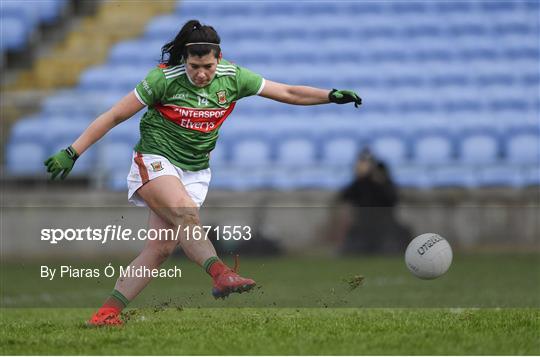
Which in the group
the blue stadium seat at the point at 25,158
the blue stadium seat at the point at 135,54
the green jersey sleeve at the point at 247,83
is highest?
the green jersey sleeve at the point at 247,83

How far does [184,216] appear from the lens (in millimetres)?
6332

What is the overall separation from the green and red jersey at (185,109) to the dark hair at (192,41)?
0.27ft

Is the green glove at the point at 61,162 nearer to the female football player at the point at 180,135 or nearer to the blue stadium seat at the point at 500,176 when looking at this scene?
the female football player at the point at 180,135

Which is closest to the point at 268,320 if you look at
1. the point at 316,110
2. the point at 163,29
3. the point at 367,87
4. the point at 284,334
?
the point at 284,334

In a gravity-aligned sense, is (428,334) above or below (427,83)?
above

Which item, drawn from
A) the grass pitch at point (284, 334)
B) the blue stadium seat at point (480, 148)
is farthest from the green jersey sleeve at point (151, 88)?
the blue stadium seat at point (480, 148)

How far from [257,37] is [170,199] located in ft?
43.0

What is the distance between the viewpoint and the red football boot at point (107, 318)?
646 centimetres

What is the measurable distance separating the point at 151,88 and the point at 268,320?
157 centimetres

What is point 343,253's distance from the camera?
13.9 metres

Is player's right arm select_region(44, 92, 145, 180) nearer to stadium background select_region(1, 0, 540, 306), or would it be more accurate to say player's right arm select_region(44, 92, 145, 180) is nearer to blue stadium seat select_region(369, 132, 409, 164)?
stadium background select_region(1, 0, 540, 306)

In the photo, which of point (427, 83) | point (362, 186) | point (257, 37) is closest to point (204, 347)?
point (362, 186)

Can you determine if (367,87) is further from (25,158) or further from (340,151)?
(25,158)

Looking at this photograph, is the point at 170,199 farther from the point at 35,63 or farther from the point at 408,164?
the point at 35,63
